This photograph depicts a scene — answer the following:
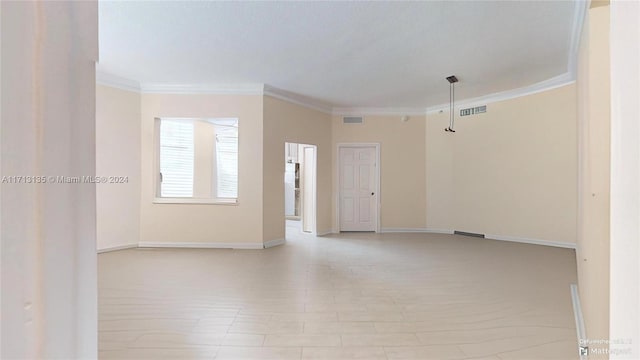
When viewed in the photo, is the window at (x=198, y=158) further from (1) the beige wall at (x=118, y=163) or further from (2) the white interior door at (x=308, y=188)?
(2) the white interior door at (x=308, y=188)

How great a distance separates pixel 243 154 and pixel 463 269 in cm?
363

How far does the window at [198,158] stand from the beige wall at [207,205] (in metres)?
0.82

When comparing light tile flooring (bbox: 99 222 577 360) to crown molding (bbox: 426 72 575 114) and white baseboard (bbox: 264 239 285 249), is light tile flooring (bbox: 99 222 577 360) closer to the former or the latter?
white baseboard (bbox: 264 239 285 249)

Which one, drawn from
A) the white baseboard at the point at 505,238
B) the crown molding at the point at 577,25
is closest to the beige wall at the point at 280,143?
the white baseboard at the point at 505,238

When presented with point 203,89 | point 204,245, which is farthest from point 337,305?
point 203,89

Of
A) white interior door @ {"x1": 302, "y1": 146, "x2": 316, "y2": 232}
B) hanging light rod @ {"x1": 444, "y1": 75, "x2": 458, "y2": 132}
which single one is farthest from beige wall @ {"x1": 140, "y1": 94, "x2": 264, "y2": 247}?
hanging light rod @ {"x1": 444, "y1": 75, "x2": 458, "y2": 132}

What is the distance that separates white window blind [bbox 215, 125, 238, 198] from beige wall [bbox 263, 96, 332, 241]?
2038mm

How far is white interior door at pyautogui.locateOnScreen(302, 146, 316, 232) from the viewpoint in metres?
6.76

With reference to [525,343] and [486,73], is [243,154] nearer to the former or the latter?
[486,73]

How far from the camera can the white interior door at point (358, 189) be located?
7.02 m

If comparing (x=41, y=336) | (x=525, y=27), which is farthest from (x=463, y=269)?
(x=41, y=336)

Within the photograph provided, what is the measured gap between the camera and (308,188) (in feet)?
22.7

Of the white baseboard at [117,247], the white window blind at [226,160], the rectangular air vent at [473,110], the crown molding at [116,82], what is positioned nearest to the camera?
the crown molding at [116,82]

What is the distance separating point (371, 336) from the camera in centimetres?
238
